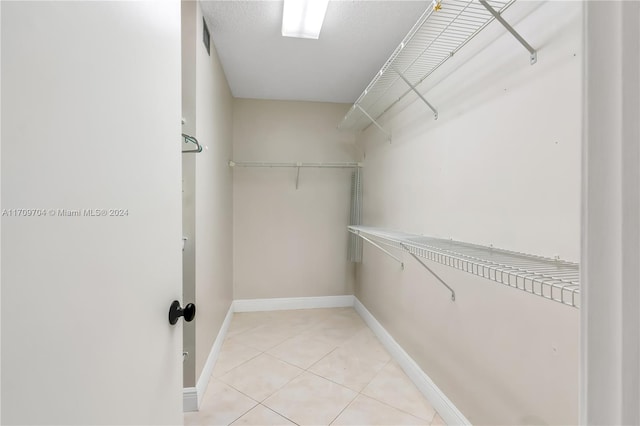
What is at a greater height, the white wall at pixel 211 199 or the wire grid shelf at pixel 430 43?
the wire grid shelf at pixel 430 43

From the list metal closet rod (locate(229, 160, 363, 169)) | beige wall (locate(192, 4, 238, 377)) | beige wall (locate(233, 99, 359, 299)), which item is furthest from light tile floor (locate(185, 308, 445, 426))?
metal closet rod (locate(229, 160, 363, 169))

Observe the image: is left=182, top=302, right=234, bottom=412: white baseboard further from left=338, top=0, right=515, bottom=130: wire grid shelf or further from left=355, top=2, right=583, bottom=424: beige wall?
left=338, top=0, right=515, bottom=130: wire grid shelf

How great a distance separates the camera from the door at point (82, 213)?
12.9 inches

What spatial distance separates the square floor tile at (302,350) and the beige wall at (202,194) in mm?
557

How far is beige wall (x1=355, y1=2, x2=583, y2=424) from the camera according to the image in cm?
89

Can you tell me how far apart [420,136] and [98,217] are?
1.76 meters

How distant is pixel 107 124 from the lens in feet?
1.55

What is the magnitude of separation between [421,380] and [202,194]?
182cm

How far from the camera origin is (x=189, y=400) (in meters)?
1.57

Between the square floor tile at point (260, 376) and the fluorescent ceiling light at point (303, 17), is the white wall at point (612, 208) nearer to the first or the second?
the fluorescent ceiling light at point (303, 17)

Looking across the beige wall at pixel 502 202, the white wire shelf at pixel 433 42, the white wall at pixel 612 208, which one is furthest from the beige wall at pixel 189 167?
the white wall at pixel 612 208

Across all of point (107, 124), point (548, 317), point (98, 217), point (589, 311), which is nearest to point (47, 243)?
point (98, 217)

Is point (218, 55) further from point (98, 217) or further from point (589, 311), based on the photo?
point (589, 311)

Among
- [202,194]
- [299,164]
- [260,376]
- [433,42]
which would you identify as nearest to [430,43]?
[433,42]
